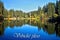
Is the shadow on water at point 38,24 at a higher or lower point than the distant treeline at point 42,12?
lower

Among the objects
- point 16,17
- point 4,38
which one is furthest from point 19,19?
point 4,38

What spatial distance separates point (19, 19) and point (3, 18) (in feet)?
0.84

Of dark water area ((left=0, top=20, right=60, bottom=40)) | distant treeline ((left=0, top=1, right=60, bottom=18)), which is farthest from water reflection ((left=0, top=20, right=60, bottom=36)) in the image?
distant treeline ((left=0, top=1, right=60, bottom=18))

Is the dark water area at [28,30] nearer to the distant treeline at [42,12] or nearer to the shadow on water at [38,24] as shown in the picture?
the shadow on water at [38,24]

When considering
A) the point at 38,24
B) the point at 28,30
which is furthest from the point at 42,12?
the point at 28,30

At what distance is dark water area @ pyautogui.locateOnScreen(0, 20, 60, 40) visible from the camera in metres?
4.59

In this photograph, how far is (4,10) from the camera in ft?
15.4

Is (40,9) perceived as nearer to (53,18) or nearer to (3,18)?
(53,18)

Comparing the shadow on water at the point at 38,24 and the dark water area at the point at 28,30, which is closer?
the dark water area at the point at 28,30

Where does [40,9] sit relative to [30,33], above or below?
above

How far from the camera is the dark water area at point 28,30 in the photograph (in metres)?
4.59

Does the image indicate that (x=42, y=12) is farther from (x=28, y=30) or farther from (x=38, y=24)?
(x=28, y=30)

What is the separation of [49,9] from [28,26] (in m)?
0.43

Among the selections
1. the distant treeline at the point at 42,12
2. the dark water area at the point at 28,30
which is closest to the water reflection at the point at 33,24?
the dark water area at the point at 28,30
